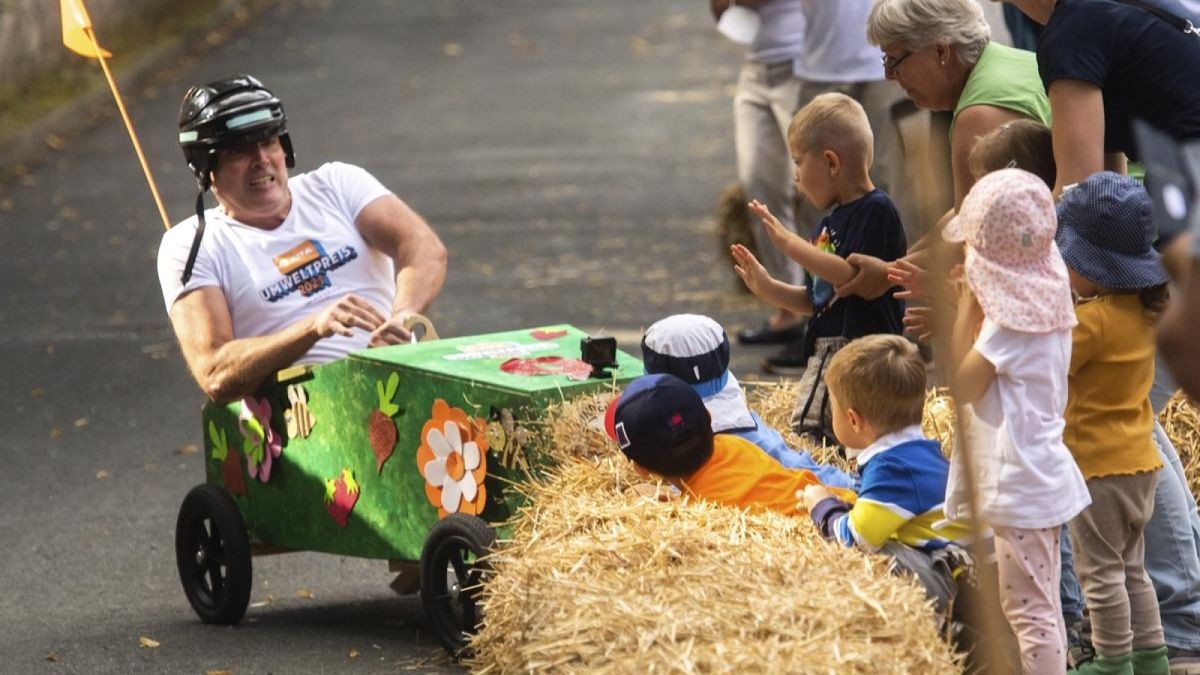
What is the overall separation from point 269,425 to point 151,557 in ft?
3.93

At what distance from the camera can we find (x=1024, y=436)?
4.39 meters

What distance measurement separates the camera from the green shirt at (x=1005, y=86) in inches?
208

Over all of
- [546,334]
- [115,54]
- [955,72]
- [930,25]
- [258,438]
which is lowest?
[115,54]

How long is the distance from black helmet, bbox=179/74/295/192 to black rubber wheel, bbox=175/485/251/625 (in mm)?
1010

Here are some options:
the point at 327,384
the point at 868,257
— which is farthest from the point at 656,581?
the point at 327,384

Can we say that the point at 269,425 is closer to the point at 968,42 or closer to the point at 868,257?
the point at 868,257

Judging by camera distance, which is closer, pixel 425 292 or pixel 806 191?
pixel 806 191

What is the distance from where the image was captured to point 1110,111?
5.05 metres

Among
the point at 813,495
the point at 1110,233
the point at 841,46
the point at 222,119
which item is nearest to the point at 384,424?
the point at 222,119

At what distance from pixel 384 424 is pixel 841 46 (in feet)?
12.5

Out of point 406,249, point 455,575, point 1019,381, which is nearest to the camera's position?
point 1019,381

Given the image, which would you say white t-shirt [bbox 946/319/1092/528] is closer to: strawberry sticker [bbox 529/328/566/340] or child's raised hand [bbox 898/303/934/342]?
child's raised hand [bbox 898/303/934/342]

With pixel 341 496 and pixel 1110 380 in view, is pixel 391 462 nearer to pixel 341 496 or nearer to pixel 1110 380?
pixel 341 496

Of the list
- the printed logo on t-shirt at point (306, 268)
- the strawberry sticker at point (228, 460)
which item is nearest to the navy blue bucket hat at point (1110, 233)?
the printed logo on t-shirt at point (306, 268)
